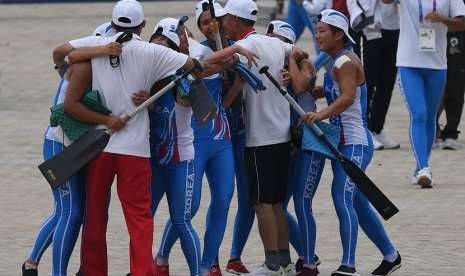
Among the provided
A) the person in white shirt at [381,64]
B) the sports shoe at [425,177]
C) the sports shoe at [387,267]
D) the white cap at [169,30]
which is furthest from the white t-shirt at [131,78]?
the person in white shirt at [381,64]

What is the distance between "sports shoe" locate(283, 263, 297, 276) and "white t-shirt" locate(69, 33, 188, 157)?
143 centimetres

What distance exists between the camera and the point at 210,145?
31.5 ft

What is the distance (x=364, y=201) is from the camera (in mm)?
10062

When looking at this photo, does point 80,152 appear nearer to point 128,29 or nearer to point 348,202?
point 128,29

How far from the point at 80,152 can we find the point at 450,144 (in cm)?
691

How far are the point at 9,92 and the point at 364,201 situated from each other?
9.26 meters

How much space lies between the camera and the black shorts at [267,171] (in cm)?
965

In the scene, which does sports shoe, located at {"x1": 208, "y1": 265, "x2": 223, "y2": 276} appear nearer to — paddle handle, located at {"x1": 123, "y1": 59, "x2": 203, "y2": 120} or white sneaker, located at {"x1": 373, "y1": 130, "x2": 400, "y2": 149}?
paddle handle, located at {"x1": 123, "y1": 59, "x2": 203, "y2": 120}

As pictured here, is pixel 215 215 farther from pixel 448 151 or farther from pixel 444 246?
pixel 448 151

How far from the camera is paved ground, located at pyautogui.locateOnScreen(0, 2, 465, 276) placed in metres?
10.4

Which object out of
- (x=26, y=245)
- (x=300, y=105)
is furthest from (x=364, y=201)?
(x=26, y=245)

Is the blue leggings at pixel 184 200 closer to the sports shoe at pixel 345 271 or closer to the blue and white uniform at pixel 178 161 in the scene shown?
the blue and white uniform at pixel 178 161

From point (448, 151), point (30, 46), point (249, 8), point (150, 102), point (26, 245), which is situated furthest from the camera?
point (30, 46)

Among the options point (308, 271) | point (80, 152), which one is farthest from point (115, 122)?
point (308, 271)
